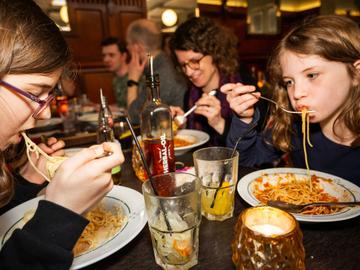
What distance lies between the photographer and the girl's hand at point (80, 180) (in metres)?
0.70

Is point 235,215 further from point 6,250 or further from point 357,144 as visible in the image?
point 357,144

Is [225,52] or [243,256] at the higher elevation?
[225,52]

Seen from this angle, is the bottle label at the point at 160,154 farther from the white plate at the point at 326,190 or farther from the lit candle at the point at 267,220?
the lit candle at the point at 267,220

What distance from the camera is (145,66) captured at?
11.6 ft

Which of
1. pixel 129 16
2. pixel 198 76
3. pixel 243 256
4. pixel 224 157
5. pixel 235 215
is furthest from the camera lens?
pixel 129 16

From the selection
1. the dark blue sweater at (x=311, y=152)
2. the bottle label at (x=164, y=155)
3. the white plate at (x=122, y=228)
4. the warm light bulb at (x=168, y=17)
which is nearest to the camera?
the white plate at (x=122, y=228)

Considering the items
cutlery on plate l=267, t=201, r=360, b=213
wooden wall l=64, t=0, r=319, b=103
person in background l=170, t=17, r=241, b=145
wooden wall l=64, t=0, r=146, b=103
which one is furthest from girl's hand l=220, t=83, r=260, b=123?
wooden wall l=64, t=0, r=146, b=103

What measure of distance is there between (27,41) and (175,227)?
28.3 inches

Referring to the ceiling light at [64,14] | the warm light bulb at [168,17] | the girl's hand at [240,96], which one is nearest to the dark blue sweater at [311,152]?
the girl's hand at [240,96]

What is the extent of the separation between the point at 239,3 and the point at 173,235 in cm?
712

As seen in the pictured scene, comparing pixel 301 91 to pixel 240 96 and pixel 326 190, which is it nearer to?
pixel 240 96

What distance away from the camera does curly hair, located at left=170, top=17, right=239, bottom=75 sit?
228cm

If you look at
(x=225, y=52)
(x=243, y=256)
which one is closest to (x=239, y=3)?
(x=225, y=52)

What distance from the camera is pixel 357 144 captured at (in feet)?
4.43
